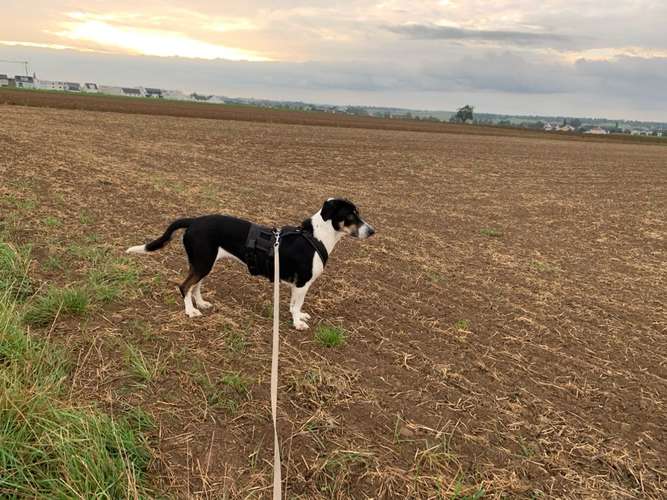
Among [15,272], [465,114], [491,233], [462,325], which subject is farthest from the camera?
[465,114]

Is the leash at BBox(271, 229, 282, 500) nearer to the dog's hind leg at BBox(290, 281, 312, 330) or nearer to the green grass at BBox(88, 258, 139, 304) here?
the dog's hind leg at BBox(290, 281, 312, 330)

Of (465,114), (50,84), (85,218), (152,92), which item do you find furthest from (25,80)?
(85,218)

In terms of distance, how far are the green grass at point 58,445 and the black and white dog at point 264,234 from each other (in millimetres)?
1731

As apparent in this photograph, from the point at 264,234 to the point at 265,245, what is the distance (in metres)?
0.13

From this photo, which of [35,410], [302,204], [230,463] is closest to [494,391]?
[230,463]

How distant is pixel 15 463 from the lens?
2648 millimetres

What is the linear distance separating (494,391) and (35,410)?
3.88m

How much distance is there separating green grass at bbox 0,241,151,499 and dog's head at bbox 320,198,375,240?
2817mm

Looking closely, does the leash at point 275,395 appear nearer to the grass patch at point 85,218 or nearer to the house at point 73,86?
the grass patch at point 85,218

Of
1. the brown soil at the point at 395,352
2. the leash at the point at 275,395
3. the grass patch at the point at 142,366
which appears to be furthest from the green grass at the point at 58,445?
the leash at the point at 275,395

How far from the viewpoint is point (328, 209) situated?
4.96 metres

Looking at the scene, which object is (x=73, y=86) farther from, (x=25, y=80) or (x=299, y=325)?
(x=299, y=325)

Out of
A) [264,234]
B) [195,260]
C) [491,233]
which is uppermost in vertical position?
[264,234]

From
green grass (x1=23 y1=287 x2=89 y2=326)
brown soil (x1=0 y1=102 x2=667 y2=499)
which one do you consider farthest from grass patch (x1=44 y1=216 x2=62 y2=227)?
green grass (x1=23 y1=287 x2=89 y2=326)
